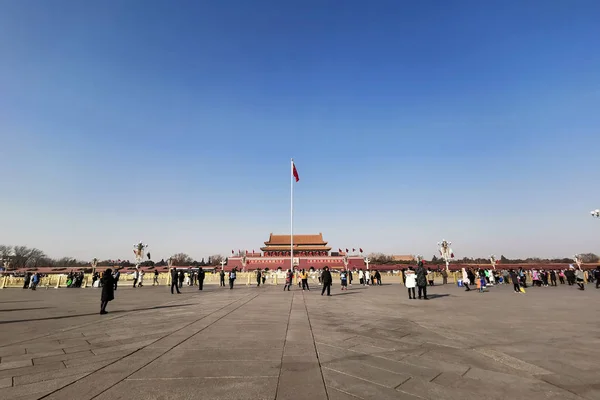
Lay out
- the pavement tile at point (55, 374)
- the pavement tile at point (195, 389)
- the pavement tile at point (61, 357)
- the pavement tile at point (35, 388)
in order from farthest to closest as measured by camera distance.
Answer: the pavement tile at point (61, 357)
the pavement tile at point (55, 374)
the pavement tile at point (35, 388)
the pavement tile at point (195, 389)

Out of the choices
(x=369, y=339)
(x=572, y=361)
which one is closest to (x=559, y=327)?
(x=572, y=361)

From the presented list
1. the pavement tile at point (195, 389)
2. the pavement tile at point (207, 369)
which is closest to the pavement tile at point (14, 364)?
the pavement tile at point (207, 369)

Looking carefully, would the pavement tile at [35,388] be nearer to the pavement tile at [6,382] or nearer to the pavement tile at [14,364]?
the pavement tile at [6,382]

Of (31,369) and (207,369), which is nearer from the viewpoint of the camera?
(207,369)

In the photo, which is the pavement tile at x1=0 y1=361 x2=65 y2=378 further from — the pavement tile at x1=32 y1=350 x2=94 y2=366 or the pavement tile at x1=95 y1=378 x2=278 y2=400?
the pavement tile at x1=95 y1=378 x2=278 y2=400

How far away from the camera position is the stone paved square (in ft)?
11.0

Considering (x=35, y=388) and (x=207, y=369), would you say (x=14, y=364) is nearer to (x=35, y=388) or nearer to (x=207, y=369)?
(x=35, y=388)

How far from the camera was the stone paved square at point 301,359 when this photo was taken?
3357mm

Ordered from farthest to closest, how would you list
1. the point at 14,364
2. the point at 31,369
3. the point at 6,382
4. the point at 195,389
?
the point at 14,364, the point at 31,369, the point at 6,382, the point at 195,389

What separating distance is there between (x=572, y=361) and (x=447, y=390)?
2.77 meters

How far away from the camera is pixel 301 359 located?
4.48m

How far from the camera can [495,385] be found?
3592 mm

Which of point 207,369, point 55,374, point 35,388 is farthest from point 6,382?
point 207,369

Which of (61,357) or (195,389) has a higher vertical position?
(195,389)
